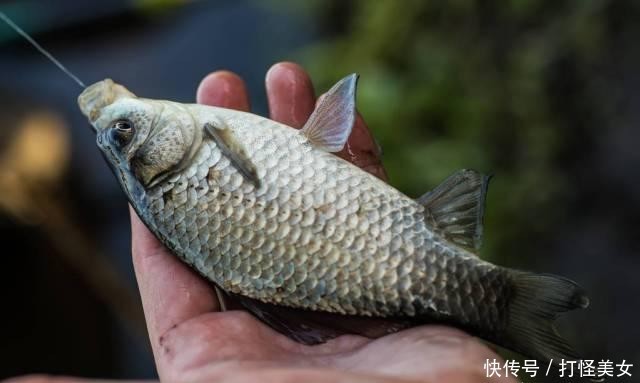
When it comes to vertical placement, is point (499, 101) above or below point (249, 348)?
above

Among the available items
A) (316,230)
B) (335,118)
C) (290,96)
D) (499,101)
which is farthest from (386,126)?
(316,230)

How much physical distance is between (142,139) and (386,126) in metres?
2.60

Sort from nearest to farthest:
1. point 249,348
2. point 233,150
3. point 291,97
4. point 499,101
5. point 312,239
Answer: point 249,348 → point 312,239 → point 233,150 → point 291,97 → point 499,101

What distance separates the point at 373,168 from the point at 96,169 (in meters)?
4.00

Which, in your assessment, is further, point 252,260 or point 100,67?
point 100,67

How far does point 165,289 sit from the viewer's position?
2604 millimetres

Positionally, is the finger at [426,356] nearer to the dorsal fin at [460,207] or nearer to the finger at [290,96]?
Result: the dorsal fin at [460,207]

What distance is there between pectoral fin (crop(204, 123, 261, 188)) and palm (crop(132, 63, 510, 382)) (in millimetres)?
439

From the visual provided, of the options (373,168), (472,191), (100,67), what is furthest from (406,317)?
(100,67)

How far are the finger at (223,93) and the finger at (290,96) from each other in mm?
154

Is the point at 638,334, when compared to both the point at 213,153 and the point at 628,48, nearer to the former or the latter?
the point at 628,48

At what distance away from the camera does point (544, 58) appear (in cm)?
491

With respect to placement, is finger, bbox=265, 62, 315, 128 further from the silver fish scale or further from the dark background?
the dark background

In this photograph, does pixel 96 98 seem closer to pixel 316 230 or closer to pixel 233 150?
pixel 233 150
